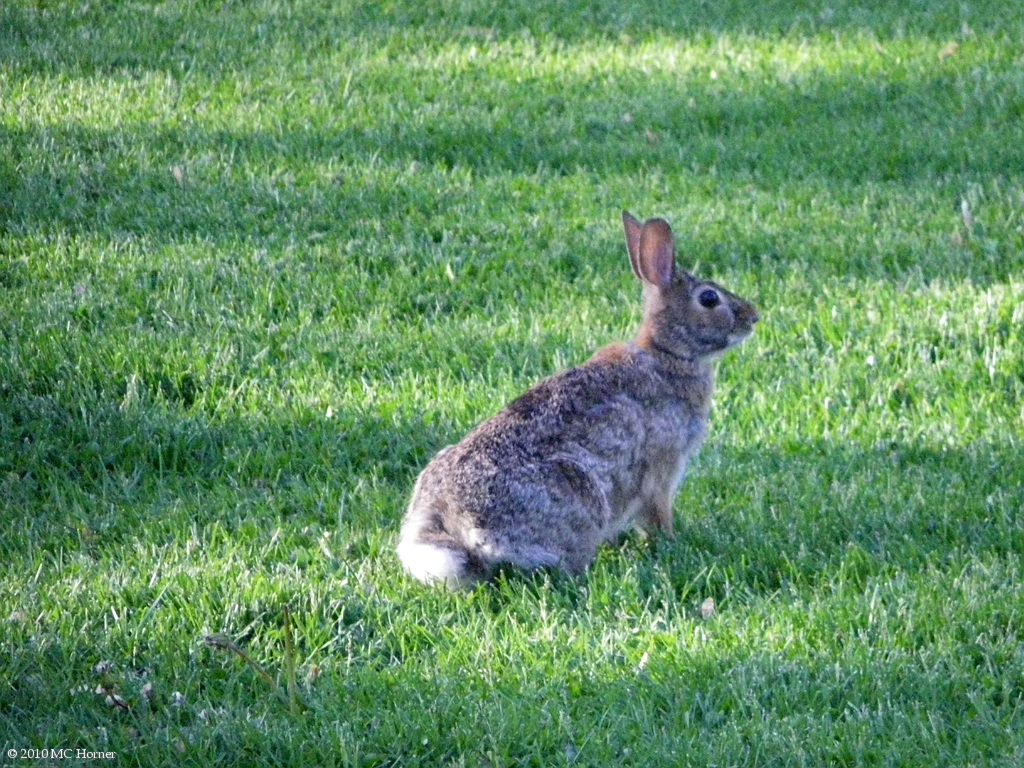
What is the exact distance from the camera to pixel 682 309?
5477 millimetres

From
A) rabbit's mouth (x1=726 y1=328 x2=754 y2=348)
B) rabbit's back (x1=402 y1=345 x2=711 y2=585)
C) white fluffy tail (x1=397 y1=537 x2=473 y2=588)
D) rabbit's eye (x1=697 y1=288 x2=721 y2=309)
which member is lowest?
white fluffy tail (x1=397 y1=537 x2=473 y2=588)

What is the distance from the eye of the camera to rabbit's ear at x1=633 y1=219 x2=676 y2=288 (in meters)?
5.43

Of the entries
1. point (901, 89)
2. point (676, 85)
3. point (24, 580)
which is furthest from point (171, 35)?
point (24, 580)

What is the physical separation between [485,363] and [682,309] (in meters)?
1.42

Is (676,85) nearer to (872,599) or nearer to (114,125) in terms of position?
(114,125)

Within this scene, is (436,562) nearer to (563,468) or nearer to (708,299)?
(563,468)

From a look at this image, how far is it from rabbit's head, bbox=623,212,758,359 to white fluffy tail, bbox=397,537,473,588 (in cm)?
137

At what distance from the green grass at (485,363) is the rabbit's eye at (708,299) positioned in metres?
0.68

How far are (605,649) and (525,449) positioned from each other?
80 cm

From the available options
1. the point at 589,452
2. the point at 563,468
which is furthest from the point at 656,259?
the point at 563,468
